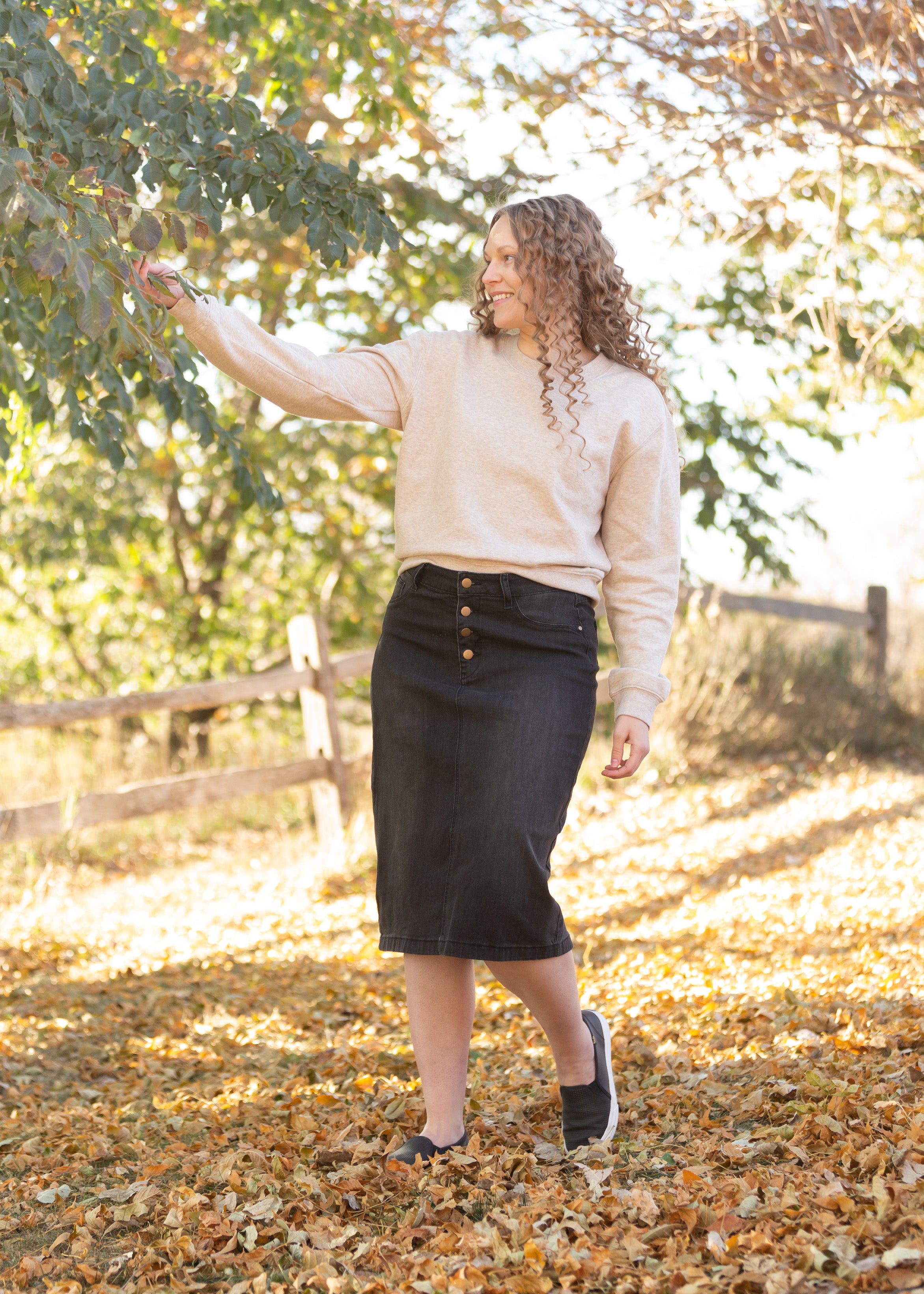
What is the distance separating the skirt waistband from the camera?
215cm

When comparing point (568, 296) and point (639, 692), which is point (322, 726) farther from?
point (568, 296)

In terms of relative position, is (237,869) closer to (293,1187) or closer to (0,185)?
(293,1187)

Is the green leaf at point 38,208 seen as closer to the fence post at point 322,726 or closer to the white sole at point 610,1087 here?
the white sole at point 610,1087

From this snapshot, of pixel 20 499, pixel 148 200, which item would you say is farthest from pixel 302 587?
pixel 148 200

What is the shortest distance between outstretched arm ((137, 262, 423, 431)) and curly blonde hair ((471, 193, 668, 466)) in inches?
8.0

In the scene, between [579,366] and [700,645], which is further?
[700,645]

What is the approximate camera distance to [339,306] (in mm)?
6922

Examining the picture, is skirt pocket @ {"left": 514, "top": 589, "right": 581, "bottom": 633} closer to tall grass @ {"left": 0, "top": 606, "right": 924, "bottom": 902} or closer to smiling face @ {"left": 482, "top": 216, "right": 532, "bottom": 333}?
smiling face @ {"left": 482, "top": 216, "right": 532, "bottom": 333}

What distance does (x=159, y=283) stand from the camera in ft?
6.67

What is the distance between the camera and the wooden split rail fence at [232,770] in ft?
15.8

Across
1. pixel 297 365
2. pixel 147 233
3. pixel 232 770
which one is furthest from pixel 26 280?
pixel 232 770

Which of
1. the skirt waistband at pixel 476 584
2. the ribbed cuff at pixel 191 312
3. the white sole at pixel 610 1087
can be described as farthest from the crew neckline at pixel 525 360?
the white sole at pixel 610 1087

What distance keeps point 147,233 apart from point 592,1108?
1.86m

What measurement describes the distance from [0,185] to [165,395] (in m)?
1.85
